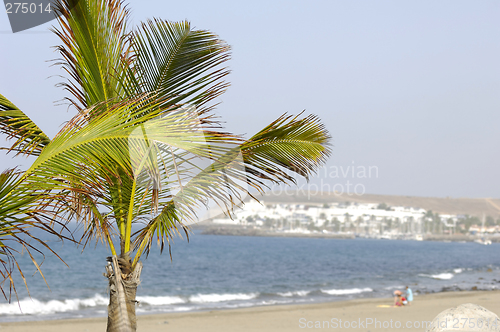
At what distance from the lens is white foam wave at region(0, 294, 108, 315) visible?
55.6 ft

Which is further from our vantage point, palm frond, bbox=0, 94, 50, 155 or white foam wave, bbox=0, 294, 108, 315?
white foam wave, bbox=0, 294, 108, 315

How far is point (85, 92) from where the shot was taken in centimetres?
488

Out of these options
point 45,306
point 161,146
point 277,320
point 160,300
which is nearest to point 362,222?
point 160,300

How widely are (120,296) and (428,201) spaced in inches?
5658

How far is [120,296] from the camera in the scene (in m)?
4.25

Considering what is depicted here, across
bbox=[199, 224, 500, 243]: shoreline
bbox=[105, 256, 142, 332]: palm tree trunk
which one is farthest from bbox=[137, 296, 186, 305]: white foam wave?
bbox=[199, 224, 500, 243]: shoreline

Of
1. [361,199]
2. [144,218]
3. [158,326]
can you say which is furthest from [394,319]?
[361,199]

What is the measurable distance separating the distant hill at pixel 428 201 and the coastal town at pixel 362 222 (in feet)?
5.26

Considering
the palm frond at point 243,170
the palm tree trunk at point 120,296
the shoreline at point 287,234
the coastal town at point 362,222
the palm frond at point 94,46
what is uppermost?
the palm frond at point 94,46

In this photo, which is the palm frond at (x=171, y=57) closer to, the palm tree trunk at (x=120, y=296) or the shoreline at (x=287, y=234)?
the palm tree trunk at (x=120, y=296)

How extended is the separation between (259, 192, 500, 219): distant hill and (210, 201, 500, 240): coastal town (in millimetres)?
1604

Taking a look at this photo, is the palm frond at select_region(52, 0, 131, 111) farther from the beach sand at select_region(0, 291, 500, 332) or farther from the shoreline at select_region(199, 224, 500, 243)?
the shoreline at select_region(199, 224, 500, 243)

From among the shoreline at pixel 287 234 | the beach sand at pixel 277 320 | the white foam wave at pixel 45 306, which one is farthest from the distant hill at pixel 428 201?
the beach sand at pixel 277 320

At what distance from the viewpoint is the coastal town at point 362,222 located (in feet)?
440
